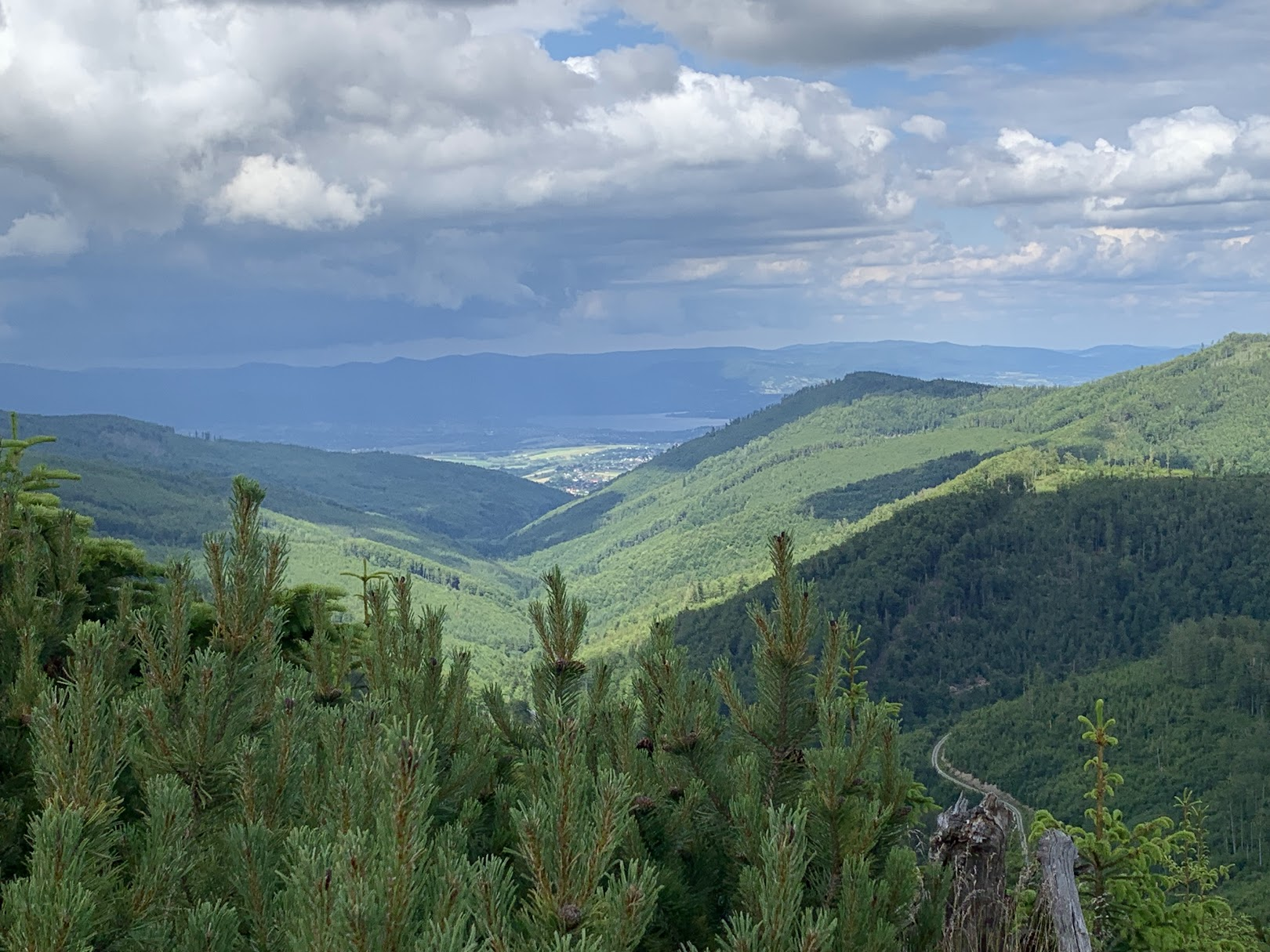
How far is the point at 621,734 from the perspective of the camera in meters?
5.26

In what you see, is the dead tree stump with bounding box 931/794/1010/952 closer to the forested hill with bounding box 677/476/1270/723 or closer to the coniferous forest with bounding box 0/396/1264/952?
→ the coniferous forest with bounding box 0/396/1264/952

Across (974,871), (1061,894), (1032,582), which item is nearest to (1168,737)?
(1032,582)

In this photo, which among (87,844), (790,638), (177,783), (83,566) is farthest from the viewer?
(83,566)

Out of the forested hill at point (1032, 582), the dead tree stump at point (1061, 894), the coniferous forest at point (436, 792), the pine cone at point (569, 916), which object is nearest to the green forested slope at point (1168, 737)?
the forested hill at point (1032, 582)

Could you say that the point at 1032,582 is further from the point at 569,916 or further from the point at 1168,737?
the point at 569,916

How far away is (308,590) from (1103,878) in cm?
777

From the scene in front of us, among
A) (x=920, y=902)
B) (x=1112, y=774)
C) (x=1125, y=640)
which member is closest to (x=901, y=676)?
(x=1125, y=640)

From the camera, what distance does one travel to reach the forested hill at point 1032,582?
16175 centimetres

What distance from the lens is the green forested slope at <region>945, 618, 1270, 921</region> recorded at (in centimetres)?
10362

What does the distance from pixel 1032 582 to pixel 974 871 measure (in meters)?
186

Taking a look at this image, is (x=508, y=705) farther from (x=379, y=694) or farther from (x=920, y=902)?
(x=920, y=902)

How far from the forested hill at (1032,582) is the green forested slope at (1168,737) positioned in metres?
18.0

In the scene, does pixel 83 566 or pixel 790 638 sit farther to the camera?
pixel 83 566

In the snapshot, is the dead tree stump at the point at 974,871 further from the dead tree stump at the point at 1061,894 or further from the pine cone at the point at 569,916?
the pine cone at the point at 569,916
